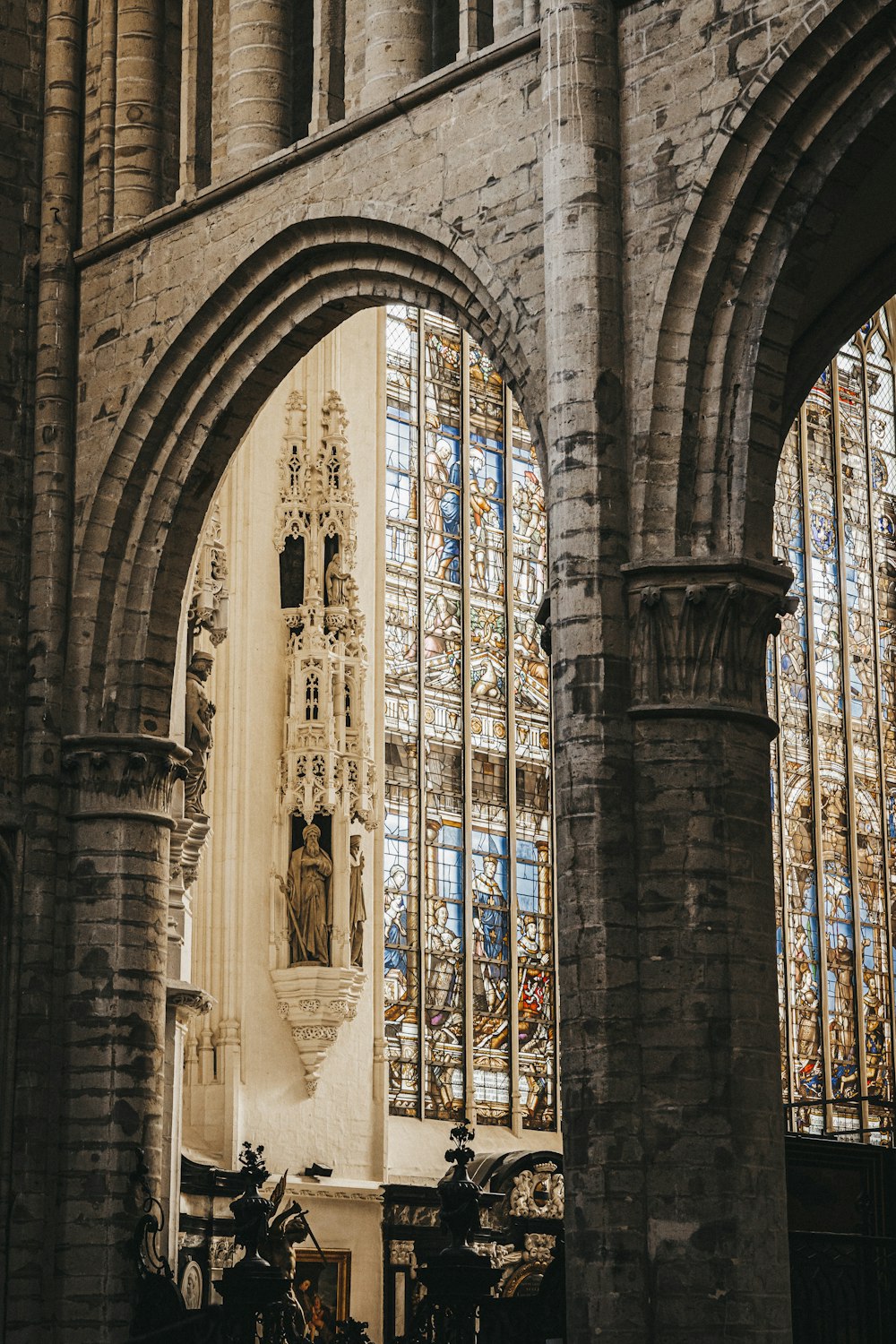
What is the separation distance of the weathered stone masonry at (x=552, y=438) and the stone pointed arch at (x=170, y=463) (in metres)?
0.02

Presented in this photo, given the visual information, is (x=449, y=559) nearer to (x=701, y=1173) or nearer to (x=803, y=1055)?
(x=803, y=1055)

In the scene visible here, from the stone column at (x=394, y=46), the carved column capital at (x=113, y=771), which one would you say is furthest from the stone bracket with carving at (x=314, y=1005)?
the stone column at (x=394, y=46)

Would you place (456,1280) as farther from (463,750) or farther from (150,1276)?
(463,750)

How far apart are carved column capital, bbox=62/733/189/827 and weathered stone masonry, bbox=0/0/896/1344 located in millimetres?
25

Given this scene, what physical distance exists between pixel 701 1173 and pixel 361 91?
20.9 feet

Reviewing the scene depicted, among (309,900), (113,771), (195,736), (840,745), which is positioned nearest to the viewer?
(113,771)

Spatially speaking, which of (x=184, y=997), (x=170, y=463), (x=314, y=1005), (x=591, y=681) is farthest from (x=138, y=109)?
(x=314, y=1005)

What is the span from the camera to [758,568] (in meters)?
10.0

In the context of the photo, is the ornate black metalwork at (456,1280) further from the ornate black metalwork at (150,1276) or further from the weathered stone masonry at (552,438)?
the ornate black metalwork at (150,1276)

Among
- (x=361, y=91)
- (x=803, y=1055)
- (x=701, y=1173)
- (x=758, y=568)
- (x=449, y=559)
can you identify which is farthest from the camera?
(x=803, y=1055)

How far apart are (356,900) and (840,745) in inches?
302

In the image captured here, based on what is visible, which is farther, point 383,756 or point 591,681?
point 383,756

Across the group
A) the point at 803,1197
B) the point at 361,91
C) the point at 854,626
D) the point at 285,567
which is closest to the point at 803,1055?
the point at 854,626

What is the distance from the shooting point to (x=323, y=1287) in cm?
1781
